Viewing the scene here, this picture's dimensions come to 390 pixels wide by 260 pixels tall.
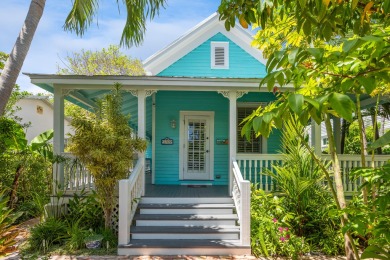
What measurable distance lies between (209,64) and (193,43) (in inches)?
40.6

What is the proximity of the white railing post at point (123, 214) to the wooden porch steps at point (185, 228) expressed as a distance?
0.48 ft

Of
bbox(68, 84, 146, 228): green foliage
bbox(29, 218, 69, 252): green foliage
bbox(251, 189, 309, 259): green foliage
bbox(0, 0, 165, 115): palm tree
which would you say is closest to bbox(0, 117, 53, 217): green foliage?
bbox(29, 218, 69, 252): green foliage

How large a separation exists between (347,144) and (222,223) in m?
13.8

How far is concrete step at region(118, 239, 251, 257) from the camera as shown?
5629 mm

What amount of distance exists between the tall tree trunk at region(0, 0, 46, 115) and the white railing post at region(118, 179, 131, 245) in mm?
2880

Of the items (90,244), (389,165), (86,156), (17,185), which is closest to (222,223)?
(90,244)

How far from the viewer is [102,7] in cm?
821

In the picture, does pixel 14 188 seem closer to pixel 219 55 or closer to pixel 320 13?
pixel 219 55

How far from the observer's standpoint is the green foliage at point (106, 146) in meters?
5.89

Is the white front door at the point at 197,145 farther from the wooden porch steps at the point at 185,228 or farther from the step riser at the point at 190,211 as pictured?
the step riser at the point at 190,211

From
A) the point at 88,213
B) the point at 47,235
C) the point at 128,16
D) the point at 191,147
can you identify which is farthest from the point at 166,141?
the point at 47,235

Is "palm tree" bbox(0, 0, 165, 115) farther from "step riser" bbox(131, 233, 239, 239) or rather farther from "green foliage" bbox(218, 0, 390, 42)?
"green foliage" bbox(218, 0, 390, 42)

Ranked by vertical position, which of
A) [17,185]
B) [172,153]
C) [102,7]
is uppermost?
[102,7]

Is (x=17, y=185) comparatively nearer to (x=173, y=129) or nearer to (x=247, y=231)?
(x=173, y=129)
